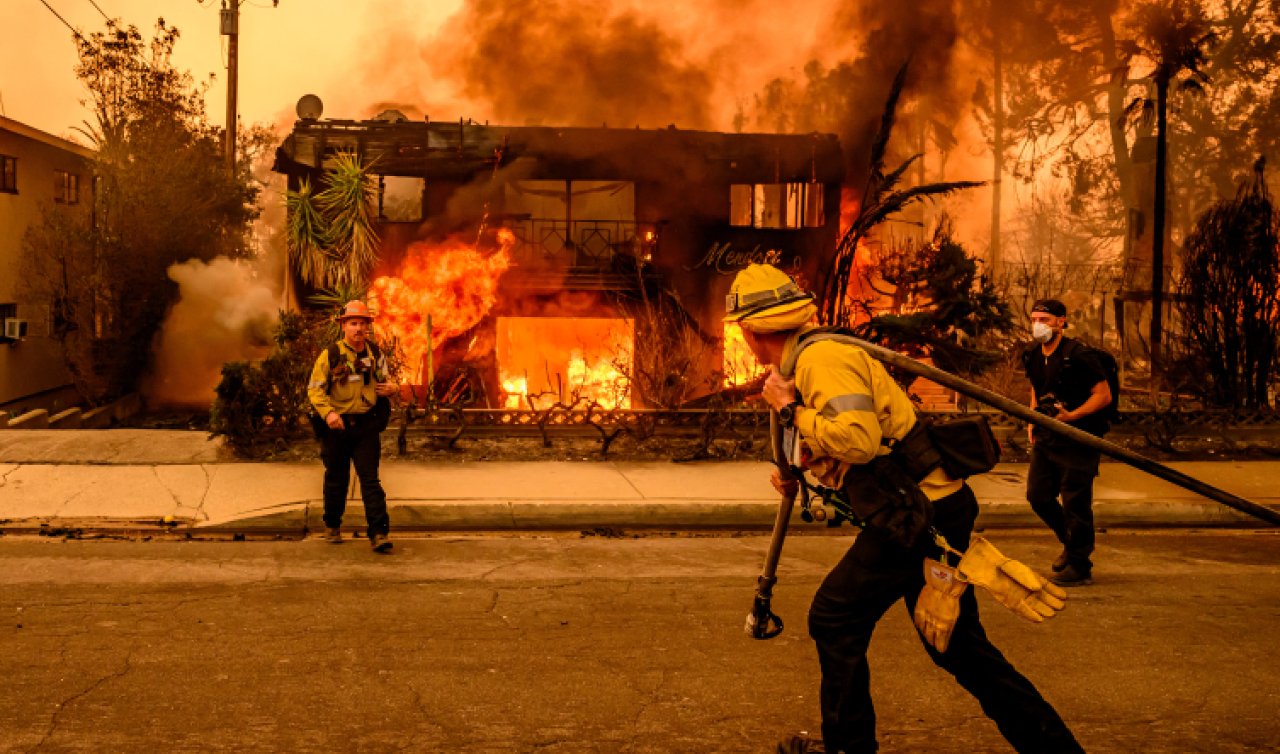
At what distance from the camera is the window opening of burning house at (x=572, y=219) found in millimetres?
20406

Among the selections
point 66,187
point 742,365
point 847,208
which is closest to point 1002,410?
point 742,365

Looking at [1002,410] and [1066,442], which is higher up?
[1002,410]

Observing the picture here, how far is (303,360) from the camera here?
12.1 metres

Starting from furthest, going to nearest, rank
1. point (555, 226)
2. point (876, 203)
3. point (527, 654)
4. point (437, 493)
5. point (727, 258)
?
point (727, 258) < point (555, 226) < point (876, 203) < point (437, 493) < point (527, 654)

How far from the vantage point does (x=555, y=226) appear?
20812 millimetres

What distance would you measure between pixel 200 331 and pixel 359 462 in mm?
16562

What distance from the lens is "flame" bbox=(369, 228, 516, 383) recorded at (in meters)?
18.2

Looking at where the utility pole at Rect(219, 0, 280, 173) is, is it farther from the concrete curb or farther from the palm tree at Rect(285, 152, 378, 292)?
the concrete curb

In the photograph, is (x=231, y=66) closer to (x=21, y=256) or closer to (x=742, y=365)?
(x=21, y=256)

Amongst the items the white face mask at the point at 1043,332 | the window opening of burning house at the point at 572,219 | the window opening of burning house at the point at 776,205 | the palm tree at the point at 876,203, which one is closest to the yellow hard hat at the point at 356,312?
the white face mask at the point at 1043,332

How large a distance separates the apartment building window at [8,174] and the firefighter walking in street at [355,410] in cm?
1686

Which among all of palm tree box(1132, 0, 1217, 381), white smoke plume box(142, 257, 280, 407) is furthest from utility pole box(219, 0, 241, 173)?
palm tree box(1132, 0, 1217, 381)

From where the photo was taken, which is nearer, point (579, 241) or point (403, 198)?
point (403, 198)

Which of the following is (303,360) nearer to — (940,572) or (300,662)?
(300,662)
